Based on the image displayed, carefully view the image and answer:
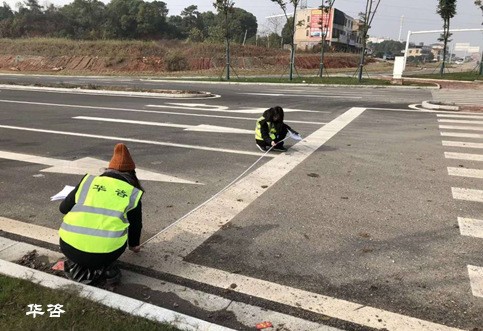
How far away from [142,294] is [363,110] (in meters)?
12.5

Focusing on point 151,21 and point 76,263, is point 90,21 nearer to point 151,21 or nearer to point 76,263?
point 151,21

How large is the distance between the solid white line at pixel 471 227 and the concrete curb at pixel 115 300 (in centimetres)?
Answer: 317

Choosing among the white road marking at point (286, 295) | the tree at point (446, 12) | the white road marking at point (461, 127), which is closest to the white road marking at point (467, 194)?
the white road marking at point (286, 295)

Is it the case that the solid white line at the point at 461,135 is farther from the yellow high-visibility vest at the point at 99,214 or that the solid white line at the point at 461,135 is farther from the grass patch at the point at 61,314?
the grass patch at the point at 61,314

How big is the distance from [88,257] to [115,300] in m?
0.44

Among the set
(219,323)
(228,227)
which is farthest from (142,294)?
(228,227)

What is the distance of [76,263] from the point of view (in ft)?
11.1

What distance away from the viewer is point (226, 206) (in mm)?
5238

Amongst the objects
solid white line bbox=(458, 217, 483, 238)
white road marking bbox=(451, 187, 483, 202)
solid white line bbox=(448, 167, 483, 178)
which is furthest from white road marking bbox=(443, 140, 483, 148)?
solid white line bbox=(458, 217, 483, 238)

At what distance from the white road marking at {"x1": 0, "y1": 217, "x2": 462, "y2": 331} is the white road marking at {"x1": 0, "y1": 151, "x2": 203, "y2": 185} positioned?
2.29 metres

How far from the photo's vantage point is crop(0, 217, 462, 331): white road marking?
3.01 meters

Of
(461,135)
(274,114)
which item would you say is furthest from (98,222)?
(461,135)

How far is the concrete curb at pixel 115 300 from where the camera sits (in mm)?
2859

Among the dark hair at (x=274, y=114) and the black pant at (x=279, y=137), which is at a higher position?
the dark hair at (x=274, y=114)
